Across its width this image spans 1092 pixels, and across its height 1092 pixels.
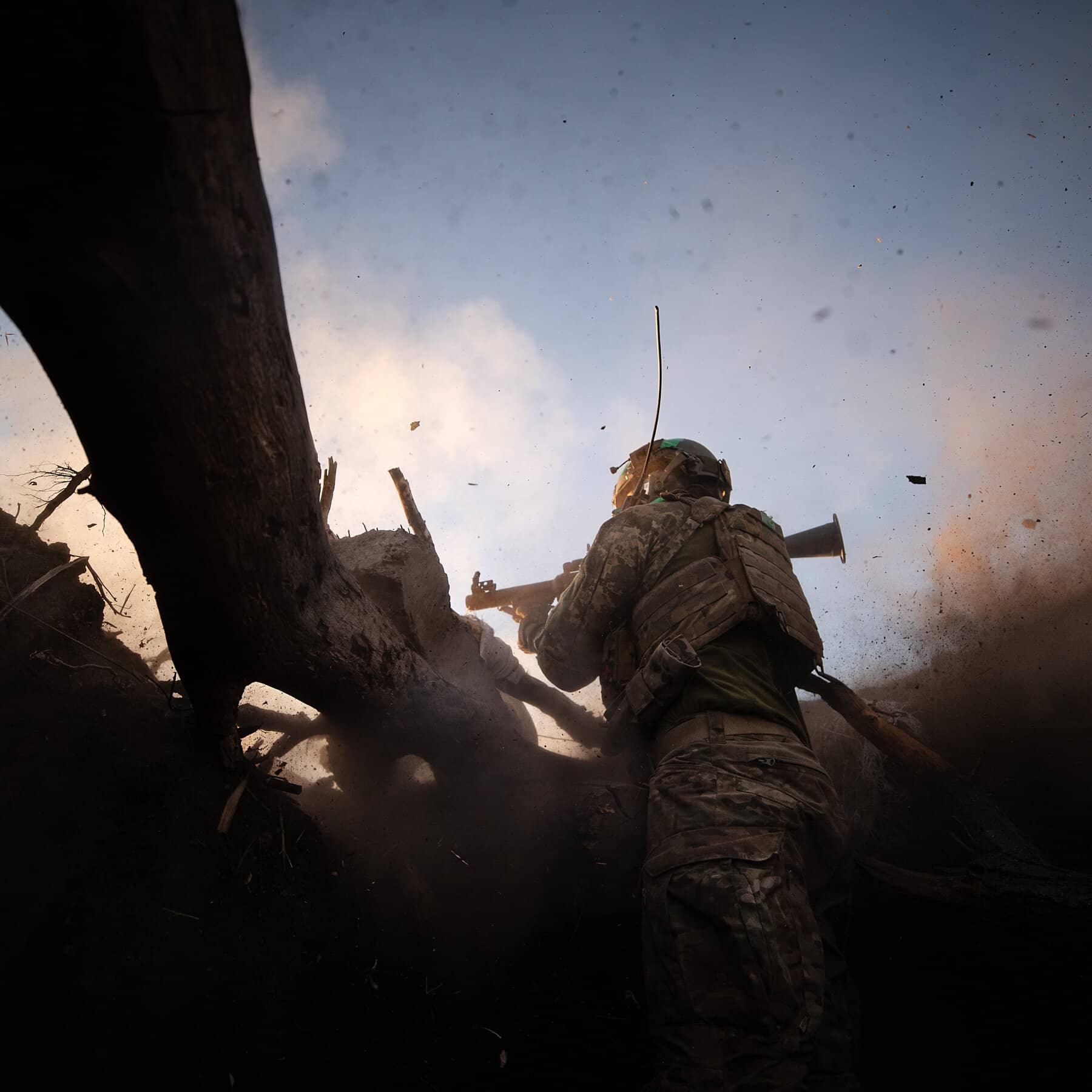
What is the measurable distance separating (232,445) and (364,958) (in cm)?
256

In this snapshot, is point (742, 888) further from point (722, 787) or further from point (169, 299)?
point (169, 299)

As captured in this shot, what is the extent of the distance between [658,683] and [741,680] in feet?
1.40

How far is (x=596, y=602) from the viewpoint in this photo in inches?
136

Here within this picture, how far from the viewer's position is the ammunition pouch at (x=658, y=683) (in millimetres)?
Result: 2770

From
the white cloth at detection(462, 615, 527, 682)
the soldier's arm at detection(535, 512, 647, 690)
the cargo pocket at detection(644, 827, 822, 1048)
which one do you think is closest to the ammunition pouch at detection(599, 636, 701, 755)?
the soldier's arm at detection(535, 512, 647, 690)

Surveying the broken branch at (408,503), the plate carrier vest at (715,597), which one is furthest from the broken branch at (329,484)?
the plate carrier vest at (715,597)

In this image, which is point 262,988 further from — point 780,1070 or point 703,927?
point 780,1070

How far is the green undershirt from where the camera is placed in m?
2.71

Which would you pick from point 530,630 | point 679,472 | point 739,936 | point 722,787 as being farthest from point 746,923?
point 679,472

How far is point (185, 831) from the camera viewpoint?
7.88 feet

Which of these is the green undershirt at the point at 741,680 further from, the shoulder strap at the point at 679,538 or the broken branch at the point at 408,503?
the broken branch at the point at 408,503

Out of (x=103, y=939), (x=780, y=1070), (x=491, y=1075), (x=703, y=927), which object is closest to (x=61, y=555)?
(x=103, y=939)

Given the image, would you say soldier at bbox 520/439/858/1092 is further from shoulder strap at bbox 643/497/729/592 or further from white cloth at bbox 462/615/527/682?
white cloth at bbox 462/615/527/682

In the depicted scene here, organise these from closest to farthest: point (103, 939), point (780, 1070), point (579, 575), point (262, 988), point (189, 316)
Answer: point (189, 316) < point (780, 1070) < point (103, 939) < point (262, 988) < point (579, 575)
